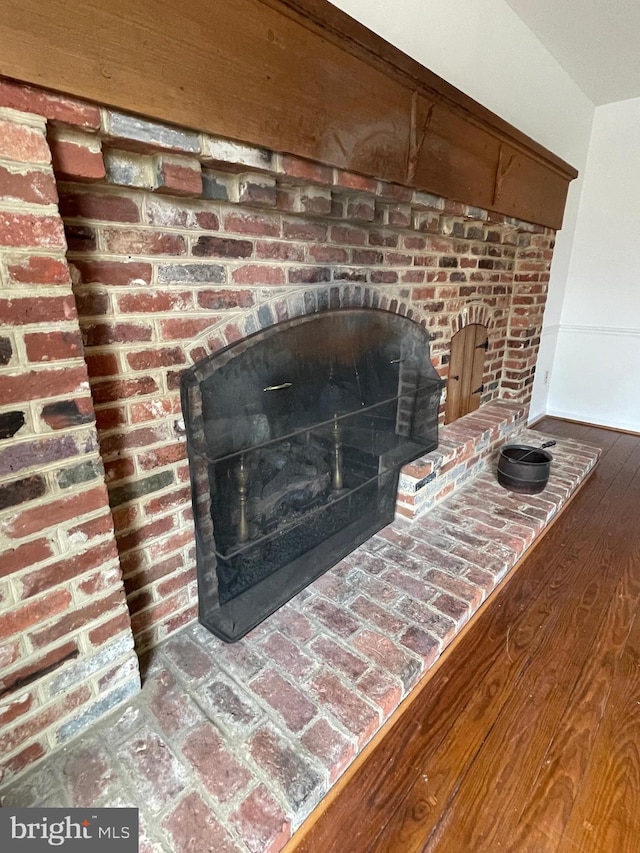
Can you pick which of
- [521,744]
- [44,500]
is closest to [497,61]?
[44,500]

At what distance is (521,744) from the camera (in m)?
1.12

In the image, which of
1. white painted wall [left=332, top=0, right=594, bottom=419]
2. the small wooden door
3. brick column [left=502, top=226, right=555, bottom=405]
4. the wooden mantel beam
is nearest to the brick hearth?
the small wooden door

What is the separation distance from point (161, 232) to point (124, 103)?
0.88 ft

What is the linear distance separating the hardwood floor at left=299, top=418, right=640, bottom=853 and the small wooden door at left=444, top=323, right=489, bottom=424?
95 centimetres

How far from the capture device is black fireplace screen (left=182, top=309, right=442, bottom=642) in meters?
1.23

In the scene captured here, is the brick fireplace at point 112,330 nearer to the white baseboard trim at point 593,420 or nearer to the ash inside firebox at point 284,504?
the ash inside firebox at point 284,504

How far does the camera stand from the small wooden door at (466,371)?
226cm

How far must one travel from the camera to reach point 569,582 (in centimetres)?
170

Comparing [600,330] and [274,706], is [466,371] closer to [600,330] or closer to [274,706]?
[600,330]

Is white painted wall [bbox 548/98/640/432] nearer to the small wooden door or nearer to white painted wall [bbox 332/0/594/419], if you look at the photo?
white painted wall [bbox 332/0/594/419]

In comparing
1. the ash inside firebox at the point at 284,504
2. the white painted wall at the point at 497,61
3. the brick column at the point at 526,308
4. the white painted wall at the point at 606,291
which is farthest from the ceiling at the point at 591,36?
the ash inside firebox at the point at 284,504

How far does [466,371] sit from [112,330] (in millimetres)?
1925

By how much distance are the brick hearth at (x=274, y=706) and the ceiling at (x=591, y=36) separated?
233 centimetres

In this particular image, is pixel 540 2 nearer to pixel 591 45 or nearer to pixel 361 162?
pixel 591 45
